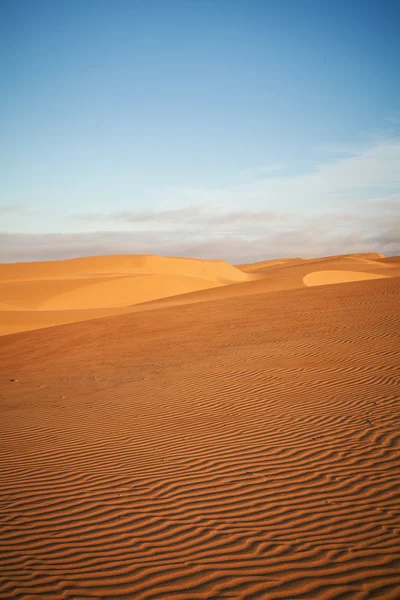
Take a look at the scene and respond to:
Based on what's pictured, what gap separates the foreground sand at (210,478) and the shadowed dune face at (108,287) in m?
16.0

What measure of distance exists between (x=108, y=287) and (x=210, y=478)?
38.5 meters

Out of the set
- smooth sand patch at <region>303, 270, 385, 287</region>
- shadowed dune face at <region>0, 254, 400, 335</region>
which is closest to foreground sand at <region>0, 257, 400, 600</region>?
shadowed dune face at <region>0, 254, 400, 335</region>

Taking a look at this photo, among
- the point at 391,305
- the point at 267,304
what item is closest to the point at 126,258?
the point at 267,304

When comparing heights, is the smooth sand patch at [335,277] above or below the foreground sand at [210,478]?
above

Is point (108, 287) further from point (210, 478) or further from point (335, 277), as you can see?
point (210, 478)

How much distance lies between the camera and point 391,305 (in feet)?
57.2

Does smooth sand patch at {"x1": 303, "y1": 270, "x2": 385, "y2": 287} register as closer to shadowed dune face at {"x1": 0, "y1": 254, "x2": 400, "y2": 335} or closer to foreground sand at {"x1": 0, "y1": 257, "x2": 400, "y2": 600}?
shadowed dune face at {"x1": 0, "y1": 254, "x2": 400, "y2": 335}

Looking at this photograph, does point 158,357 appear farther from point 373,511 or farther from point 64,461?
point 373,511

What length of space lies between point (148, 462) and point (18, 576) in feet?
7.98

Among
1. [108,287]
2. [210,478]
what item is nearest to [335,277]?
[108,287]

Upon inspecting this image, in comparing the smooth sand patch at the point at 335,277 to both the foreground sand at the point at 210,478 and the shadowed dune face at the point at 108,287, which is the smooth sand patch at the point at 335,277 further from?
the foreground sand at the point at 210,478

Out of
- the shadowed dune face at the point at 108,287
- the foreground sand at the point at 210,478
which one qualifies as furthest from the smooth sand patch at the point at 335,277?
the foreground sand at the point at 210,478

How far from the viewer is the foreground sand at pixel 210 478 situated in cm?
369

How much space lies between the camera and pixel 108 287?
42.7m
